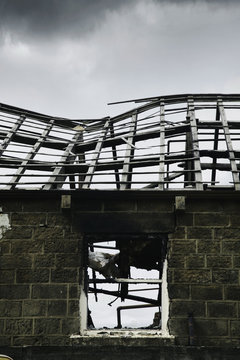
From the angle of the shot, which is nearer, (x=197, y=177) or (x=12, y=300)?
(x=12, y=300)

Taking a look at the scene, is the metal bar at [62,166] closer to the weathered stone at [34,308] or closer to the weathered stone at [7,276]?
the weathered stone at [7,276]

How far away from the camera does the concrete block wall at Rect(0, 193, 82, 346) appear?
23.4ft

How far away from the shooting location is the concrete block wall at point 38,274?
7133 millimetres

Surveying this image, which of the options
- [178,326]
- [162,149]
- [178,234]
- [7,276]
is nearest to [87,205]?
[178,234]

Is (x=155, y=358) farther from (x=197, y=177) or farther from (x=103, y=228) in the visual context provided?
(x=197, y=177)

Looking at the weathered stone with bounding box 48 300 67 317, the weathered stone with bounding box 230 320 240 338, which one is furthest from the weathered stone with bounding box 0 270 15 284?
the weathered stone with bounding box 230 320 240 338

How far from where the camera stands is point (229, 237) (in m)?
7.46

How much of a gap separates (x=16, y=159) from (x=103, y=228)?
8.23 ft

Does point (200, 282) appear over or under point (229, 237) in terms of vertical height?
under

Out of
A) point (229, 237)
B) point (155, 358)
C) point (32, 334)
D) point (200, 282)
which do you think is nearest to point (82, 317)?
point (32, 334)

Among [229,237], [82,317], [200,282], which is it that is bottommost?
[82,317]

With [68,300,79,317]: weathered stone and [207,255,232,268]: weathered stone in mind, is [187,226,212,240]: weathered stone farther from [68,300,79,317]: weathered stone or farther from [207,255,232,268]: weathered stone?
[68,300,79,317]: weathered stone

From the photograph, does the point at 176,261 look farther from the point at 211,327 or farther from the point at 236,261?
the point at 211,327

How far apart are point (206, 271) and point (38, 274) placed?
245 cm
